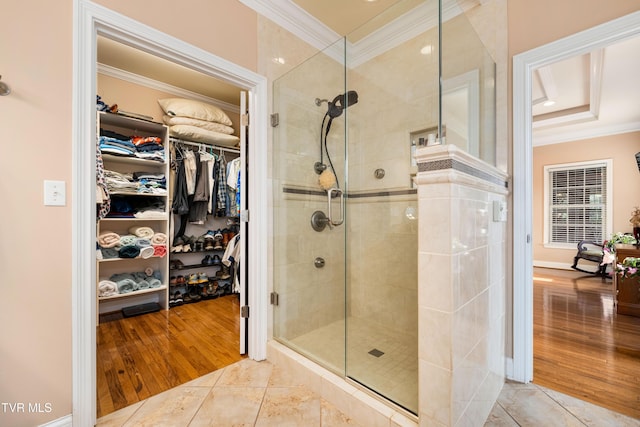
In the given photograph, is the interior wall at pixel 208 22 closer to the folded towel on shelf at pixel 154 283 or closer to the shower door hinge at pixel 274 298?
the shower door hinge at pixel 274 298

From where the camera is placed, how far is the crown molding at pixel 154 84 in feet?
9.60

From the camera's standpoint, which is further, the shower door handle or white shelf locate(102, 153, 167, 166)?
white shelf locate(102, 153, 167, 166)

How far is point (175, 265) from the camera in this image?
130 inches

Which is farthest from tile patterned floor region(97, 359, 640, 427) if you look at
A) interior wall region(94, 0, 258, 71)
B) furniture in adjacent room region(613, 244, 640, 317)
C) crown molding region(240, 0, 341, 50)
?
crown molding region(240, 0, 341, 50)

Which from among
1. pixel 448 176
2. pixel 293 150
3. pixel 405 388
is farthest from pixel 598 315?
pixel 293 150

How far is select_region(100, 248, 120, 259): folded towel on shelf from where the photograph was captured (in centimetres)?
270

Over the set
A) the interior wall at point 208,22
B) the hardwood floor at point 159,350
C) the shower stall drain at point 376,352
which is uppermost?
the interior wall at point 208,22

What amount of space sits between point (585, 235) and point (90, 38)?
7.43m

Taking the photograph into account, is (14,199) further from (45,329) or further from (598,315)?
(598,315)

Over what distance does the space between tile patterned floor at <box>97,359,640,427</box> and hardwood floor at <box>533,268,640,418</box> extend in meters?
0.16

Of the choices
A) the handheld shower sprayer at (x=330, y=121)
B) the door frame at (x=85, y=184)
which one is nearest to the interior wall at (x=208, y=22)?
the door frame at (x=85, y=184)

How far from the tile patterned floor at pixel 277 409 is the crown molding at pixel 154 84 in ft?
10.3

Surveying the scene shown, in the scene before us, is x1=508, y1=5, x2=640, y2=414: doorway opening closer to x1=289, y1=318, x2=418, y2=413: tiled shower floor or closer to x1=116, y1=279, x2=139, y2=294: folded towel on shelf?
x1=289, y1=318, x2=418, y2=413: tiled shower floor

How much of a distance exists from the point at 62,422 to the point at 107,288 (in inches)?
69.0
